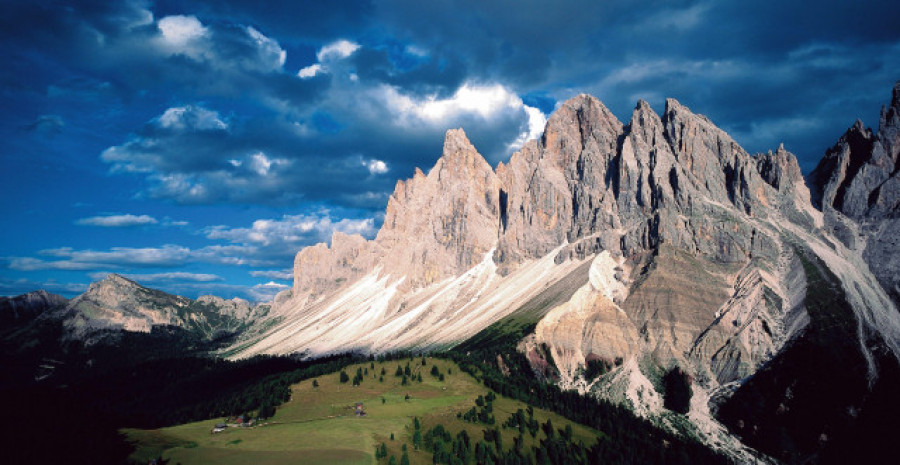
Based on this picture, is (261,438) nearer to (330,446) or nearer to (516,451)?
(330,446)

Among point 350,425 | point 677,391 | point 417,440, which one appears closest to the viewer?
point 417,440

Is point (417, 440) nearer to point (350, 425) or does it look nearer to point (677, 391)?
point (350, 425)

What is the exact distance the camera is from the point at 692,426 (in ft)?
541

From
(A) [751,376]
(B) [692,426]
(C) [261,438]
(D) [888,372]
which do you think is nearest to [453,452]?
(C) [261,438]

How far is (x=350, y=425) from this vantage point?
90562 mm

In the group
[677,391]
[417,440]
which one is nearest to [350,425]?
[417,440]

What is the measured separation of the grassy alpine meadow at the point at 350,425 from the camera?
7112cm

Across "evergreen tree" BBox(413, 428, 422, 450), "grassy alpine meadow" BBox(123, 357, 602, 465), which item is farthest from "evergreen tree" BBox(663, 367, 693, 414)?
"evergreen tree" BBox(413, 428, 422, 450)

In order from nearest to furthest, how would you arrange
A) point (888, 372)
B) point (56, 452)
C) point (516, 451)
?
point (56, 452)
point (516, 451)
point (888, 372)

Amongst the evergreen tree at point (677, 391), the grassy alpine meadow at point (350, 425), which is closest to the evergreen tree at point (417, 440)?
the grassy alpine meadow at point (350, 425)

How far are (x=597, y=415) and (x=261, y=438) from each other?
3642 inches

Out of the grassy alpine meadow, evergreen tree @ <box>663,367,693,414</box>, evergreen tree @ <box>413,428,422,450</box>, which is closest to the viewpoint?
the grassy alpine meadow

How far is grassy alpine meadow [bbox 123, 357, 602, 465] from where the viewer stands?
233 feet

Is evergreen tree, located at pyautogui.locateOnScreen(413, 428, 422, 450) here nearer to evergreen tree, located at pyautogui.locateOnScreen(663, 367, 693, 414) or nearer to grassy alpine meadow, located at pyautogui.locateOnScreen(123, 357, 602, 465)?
grassy alpine meadow, located at pyautogui.locateOnScreen(123, 357, 602, 465)
